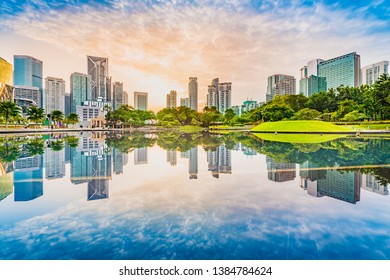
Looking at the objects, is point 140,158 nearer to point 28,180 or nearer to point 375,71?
point 28,180

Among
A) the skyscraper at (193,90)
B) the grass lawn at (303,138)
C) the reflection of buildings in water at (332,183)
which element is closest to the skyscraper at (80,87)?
the skyscraper at (193,90)

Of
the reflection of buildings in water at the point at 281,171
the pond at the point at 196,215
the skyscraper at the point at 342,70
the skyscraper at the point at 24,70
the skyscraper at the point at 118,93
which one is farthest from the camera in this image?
the skyscraper at the point at 118,93

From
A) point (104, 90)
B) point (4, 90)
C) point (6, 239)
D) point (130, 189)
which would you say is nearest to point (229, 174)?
point (130, 189)

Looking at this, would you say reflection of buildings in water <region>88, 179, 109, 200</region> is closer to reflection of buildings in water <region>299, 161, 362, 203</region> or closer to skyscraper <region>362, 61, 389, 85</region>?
reflection of buildings in water <region>299, 161, 362, 203</region>

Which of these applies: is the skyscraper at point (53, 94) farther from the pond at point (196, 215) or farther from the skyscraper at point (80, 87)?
the pond at point (196, 215)
